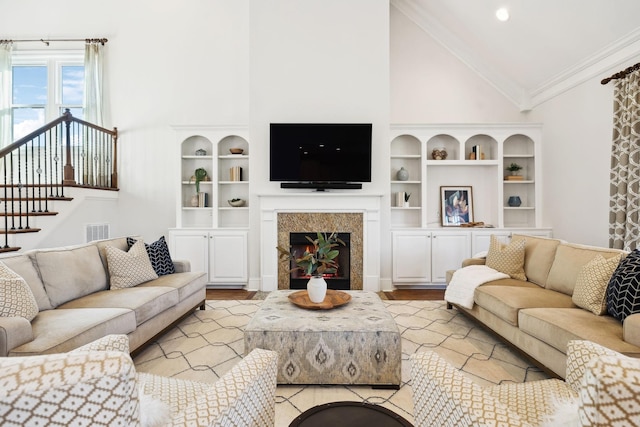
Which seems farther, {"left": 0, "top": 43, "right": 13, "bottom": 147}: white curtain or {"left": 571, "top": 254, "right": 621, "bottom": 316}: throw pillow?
{"left": 0, "top": 43, "right": 13, "bottom": 147}: white curtain

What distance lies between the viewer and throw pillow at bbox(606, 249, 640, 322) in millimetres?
1974

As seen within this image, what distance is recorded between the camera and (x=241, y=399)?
1.05 metres

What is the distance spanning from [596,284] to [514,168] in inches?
127

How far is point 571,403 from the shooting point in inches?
39.7

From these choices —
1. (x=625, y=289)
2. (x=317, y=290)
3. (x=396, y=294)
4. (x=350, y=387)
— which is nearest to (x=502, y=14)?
(x=625, y=289)

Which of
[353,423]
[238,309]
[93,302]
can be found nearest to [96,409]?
[353,423]

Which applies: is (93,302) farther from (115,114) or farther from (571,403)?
(115,114)

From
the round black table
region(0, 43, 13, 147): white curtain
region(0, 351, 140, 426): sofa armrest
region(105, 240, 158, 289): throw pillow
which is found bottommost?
the round black table

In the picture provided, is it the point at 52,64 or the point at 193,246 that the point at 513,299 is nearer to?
the point at 193,246

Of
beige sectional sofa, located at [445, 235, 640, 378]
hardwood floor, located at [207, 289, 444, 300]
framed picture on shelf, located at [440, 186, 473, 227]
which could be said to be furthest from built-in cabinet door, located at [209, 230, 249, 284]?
framed picture on shelf, located at [440, 186, 473, 227]

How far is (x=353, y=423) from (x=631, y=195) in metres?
3.82

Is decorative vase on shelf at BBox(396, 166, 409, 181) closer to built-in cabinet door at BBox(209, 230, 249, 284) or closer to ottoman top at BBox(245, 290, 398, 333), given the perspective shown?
built-in cabinet door at BBox(209, 230, 249, 284)

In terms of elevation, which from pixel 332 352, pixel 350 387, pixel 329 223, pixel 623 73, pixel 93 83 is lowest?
pixel 350 387

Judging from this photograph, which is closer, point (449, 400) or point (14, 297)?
point (449, 400)
